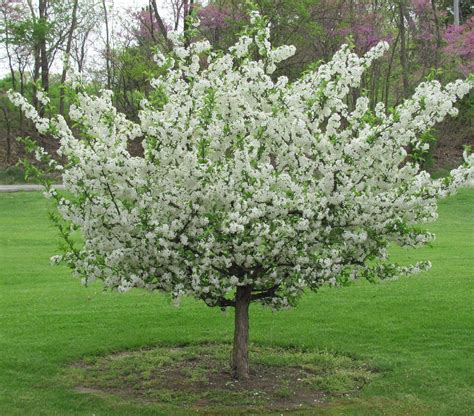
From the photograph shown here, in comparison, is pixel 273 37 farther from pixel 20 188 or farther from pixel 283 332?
pixel 283 332

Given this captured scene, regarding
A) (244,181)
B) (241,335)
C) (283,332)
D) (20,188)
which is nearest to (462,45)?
(20,188)

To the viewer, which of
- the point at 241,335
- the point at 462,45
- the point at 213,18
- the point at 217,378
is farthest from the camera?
the point at 462,45

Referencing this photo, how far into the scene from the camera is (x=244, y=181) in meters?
8.58

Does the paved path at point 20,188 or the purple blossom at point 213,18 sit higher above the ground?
the purple blossom at point 213,18

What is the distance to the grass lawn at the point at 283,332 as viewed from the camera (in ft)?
30.5

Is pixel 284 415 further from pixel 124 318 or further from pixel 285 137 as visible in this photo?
pixel 124 318

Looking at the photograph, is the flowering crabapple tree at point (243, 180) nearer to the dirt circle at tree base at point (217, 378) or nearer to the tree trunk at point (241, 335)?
the tree trunk at point (241, 335)

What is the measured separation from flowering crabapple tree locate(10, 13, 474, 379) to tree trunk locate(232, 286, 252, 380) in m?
0.79

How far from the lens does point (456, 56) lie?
117ft

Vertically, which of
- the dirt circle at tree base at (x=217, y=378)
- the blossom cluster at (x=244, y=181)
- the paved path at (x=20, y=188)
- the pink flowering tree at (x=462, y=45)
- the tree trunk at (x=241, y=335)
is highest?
the pink flowering tree at (x=462, y=45)

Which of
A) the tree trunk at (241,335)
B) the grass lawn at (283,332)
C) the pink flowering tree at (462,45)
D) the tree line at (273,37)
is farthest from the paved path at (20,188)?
the tree trunk at (241,335)

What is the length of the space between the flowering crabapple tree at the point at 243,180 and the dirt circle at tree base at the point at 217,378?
1.40m

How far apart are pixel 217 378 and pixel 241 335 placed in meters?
0.72

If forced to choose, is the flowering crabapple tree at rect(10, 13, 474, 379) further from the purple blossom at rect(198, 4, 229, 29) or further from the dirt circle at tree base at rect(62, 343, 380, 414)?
the purple blossom at rect(198, 4, 229, 29)
